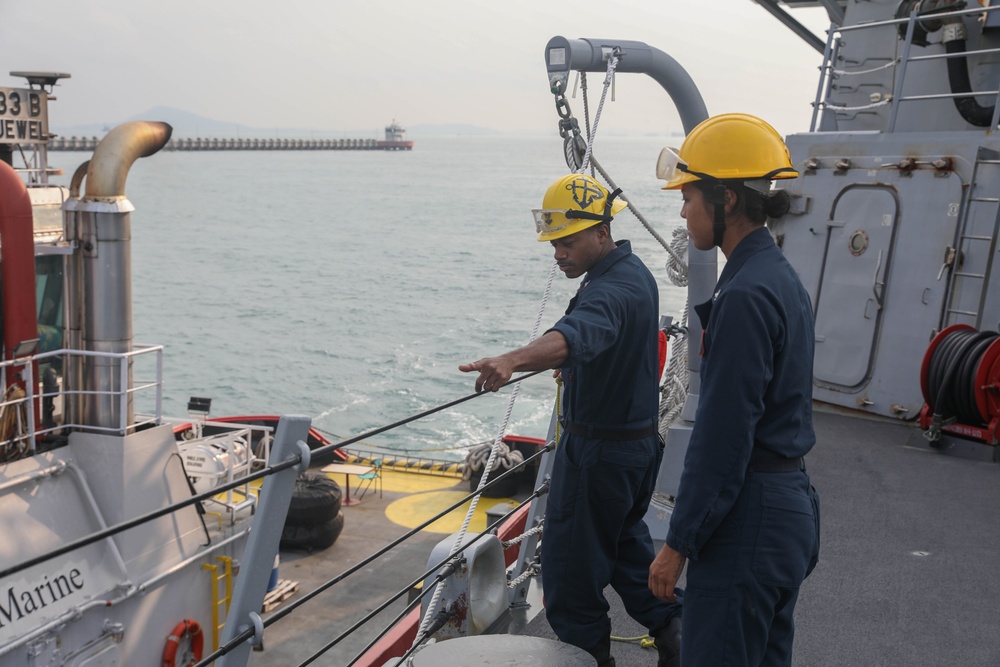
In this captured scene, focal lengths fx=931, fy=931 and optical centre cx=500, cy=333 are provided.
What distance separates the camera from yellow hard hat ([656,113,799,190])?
8.29 feet

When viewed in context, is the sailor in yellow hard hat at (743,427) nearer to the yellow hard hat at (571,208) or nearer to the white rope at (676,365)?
the yellow hard hat at (571,208)

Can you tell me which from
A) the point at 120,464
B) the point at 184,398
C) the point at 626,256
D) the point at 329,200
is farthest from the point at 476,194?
the point at 626,256

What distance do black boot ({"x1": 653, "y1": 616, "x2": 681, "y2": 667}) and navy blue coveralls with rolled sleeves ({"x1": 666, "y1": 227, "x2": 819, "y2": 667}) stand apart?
102 cm

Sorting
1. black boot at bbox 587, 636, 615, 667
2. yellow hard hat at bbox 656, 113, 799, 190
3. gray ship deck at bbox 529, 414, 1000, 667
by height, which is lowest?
gray ship deck at bbox 529, 414, 1000, 667

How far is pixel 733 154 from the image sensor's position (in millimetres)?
2527

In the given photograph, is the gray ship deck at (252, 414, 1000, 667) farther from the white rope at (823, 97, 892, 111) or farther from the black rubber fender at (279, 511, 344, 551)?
the black rubber fender at (279, 511, 344, 551)

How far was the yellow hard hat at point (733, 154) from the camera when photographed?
253 centimetres

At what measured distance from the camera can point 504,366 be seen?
8.86 ft

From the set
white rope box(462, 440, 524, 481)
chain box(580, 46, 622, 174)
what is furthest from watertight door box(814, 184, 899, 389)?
white rope box(462, 440, 524, 481)

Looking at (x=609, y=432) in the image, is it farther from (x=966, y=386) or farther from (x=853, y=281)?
(x=853, y=281)

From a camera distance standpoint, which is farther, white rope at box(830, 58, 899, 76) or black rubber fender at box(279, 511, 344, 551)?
black rubber fender at box(279, 511, 344, 551)

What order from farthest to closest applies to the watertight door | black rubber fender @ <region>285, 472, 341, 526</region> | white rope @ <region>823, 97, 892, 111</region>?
black rubber fender @ <region>285, 472, 341, 526</region> < white rope @ <region>823, 97, 892, 111</region> < the watertight door

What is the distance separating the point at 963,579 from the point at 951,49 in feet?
17.4

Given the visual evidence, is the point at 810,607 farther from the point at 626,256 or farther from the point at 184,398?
the point at 184,398
